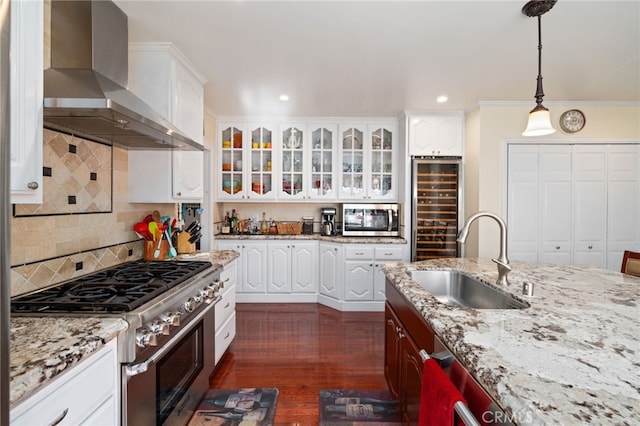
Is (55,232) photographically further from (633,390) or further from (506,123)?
(506,123)

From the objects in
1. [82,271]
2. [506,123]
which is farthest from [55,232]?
[506,123]

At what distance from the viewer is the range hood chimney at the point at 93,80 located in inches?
50.5

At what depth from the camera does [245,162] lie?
4.12m

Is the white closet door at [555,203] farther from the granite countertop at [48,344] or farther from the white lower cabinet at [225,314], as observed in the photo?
the granite countertop at [48,344]

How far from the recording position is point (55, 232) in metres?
1.56

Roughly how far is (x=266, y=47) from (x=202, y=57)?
1.78 ft

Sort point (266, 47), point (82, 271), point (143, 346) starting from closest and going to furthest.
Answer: point (143, 346), point (82, 271), point (266, 47)

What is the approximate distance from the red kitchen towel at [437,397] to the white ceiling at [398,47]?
1862 millimetres

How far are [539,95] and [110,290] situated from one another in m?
2.68

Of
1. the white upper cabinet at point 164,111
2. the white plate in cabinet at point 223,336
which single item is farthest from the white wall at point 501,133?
the white upper cabinet at point 164,111

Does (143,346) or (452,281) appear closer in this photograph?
(143,346)

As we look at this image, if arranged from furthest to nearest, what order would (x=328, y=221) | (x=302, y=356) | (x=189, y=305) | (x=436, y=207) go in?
(x=328, y=221) < (x=436, y=207) < (x=302, y=356) < (x=189, y=305)

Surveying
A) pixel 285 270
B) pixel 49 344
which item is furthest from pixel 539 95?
pixel 285 270

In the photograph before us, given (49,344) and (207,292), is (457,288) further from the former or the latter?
(49,344)
